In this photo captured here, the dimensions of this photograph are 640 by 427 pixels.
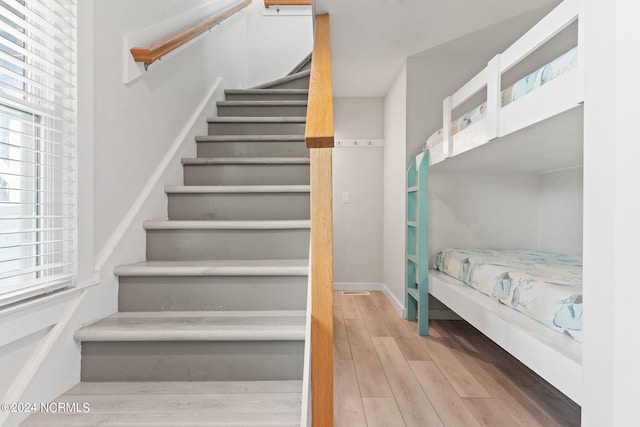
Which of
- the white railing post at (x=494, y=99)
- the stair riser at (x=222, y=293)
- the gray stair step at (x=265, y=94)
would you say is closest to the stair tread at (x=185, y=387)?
the stair riser at (x=222, y=293)

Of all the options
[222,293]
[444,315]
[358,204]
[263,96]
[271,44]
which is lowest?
[444,315]

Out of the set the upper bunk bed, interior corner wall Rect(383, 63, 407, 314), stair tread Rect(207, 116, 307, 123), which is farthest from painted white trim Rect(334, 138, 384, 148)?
stair tread Rect(207, 116, 307, 123)

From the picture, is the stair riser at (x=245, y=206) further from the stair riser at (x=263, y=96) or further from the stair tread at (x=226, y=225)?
the stair riser at (x=263, y=96)

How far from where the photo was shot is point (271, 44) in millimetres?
4086

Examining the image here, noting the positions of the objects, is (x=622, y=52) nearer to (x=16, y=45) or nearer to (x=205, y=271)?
(x=205, y=271)

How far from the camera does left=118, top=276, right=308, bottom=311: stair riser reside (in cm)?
147

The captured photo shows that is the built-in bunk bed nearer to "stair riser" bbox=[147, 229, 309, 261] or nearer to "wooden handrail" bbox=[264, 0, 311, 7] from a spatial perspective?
"stair riser" bbox=[147, 229, 309, 261]

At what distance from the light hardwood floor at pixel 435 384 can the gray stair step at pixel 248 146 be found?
52.7 inches

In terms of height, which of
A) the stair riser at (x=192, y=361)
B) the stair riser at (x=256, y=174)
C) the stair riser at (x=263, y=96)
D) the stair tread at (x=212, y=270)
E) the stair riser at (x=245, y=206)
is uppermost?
the stair riser at (x=263, y=96)

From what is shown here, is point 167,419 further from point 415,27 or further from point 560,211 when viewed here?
point 560,211

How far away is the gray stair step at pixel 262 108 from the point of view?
287cm

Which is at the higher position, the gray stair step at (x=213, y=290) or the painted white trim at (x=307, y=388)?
the gray stair step at (x=213, y=290)

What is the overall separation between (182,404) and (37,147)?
0.94 metres

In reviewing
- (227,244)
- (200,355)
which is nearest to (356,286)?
(227,244)
